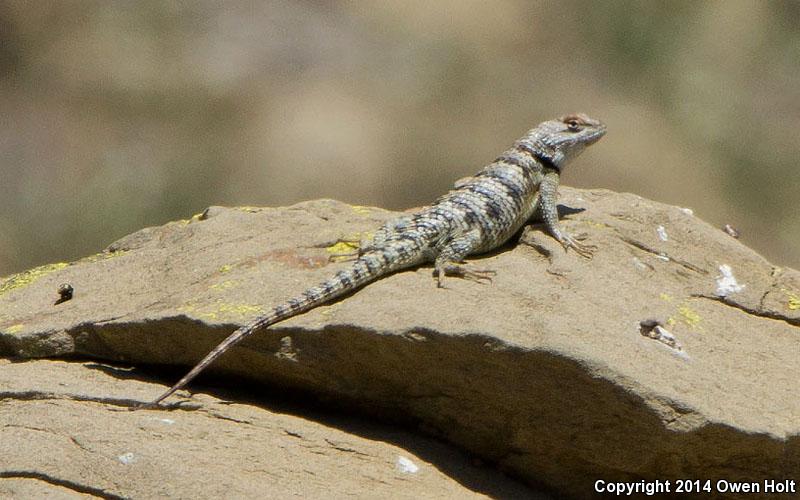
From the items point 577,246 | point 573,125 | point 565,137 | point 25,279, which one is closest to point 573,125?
point 573,125

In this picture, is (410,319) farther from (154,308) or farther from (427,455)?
(154,308)

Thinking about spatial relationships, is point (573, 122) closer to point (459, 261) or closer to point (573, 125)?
point (573, 125)

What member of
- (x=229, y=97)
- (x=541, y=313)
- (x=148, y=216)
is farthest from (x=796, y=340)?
(x=229, y=97)

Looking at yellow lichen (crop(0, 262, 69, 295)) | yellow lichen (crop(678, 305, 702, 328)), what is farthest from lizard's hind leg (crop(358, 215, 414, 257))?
yellow lichen (crop(0, 262, 69, 295))

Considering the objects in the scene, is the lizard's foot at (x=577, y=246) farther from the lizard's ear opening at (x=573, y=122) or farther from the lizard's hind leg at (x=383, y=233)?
the lizard's ear opening at (x=573, y=122)

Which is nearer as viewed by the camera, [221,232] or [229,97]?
[221,232]

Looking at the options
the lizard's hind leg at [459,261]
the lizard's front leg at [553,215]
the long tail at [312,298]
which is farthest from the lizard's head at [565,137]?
the long tail at [312,298]
